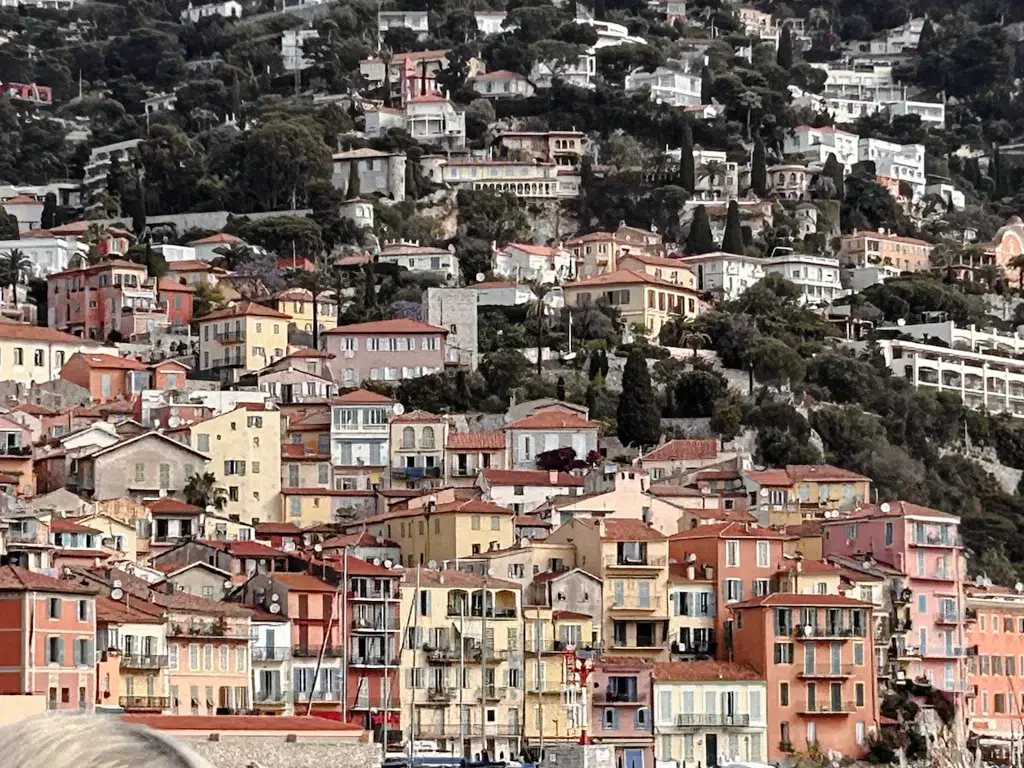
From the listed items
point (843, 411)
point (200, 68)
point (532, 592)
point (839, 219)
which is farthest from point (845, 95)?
point (532, 592)

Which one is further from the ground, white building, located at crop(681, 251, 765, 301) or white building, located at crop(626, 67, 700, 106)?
white building, located at crop(626, 67, 700, 106)

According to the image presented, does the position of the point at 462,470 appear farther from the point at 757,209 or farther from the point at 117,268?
the point at 757,209

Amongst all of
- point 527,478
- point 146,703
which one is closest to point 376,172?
point 527,478

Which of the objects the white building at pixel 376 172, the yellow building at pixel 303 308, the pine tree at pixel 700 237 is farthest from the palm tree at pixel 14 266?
the pine tree at pixel 700 237

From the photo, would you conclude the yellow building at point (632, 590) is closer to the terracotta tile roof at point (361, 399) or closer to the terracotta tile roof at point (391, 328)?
the terracotta tile roof at point (361, 399)

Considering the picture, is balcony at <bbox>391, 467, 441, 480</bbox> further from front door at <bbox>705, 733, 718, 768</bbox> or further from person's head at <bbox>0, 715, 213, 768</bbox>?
person's head at <bbox>0, 715, 213, 768</bbox>

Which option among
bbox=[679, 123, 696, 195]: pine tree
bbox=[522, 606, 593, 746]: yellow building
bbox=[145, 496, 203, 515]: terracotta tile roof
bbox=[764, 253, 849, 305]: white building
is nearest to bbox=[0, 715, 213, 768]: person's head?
bbox=[522, 606, 593, 746]: yellow building
